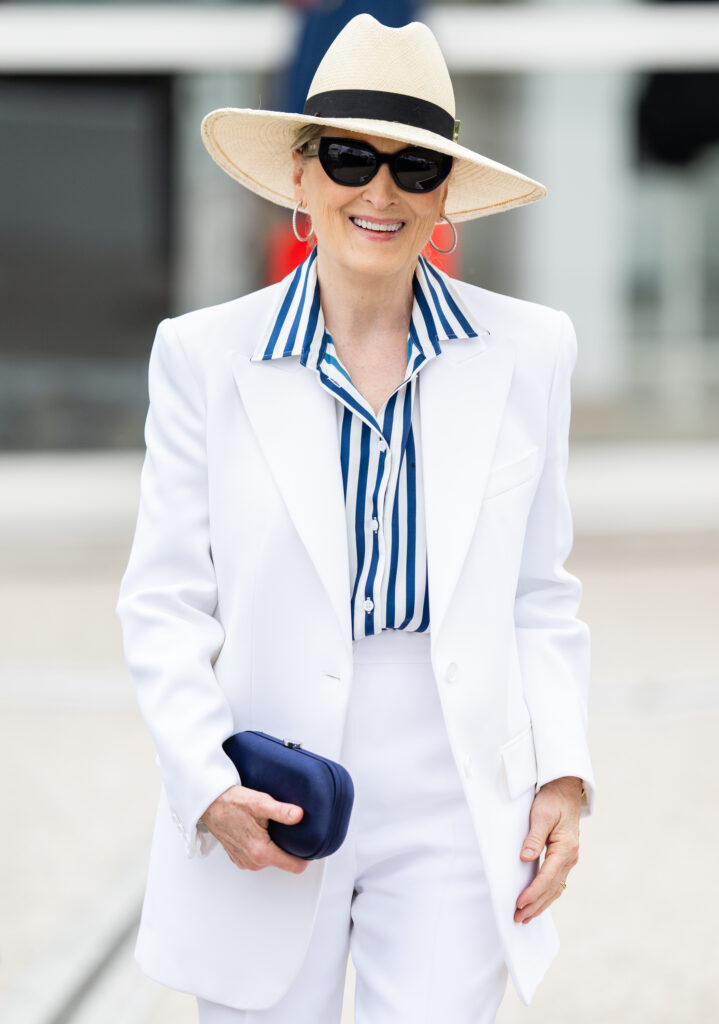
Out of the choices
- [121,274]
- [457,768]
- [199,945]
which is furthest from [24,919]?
[121,274]

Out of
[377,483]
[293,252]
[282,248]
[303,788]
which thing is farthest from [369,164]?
[282,248]

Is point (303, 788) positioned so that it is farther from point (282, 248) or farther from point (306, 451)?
point (282, 248)

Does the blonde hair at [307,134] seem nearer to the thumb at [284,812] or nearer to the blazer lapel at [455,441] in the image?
the blazer lapel at [455,441]

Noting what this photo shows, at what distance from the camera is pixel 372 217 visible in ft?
5.87

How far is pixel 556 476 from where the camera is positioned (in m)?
1.90

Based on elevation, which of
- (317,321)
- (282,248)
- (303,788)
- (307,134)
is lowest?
(282,248)

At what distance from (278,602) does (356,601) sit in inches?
4.1

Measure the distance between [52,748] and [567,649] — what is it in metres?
3.29

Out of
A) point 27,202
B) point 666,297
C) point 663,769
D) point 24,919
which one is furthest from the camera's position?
point 666,297

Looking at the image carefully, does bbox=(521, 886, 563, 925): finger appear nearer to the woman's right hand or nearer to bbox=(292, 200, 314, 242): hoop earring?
the woman's right hand

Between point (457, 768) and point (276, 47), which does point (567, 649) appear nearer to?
point (457, 768)

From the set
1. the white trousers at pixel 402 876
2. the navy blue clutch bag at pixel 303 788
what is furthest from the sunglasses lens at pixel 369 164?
the navy blue clutch bag at pixel 303 788

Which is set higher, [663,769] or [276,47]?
[276,47]

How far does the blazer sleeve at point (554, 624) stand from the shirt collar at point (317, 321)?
16 cm
